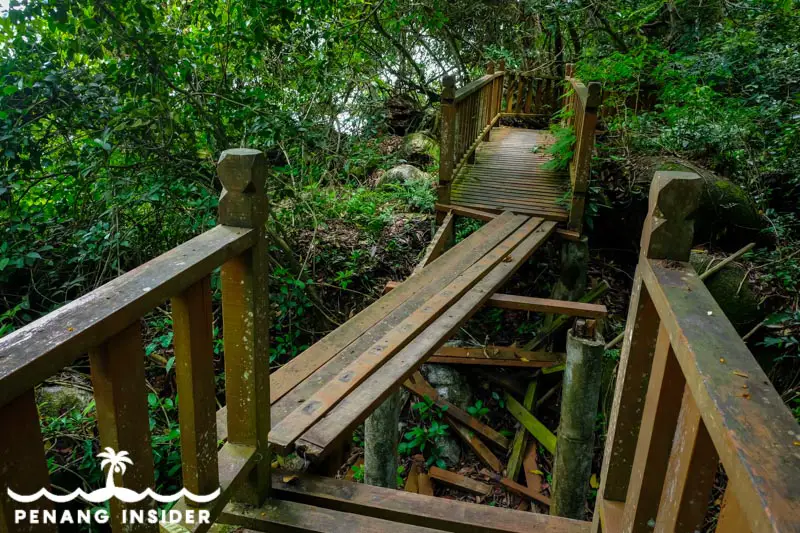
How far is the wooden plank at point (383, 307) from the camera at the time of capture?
2.92 meters

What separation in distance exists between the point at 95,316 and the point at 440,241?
451 cm

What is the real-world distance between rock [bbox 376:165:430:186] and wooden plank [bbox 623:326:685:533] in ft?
24.2

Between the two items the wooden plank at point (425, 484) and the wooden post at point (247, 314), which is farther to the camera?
the wooden plank at point (425, 484)

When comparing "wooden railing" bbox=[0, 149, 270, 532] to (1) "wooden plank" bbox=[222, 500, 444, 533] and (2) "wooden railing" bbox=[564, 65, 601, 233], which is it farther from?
(2) "wooden railing" bbox=[564, 65, 601, 233]

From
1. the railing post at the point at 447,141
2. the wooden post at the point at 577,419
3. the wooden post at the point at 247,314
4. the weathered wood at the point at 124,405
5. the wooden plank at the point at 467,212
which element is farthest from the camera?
the wooden plank at the point at 467,212

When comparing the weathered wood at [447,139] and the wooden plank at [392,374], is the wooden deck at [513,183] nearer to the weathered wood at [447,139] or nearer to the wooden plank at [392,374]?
the weathered wood at [447,139]

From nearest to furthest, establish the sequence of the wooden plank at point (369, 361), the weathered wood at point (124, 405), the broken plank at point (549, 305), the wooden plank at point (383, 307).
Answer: the weathered wood at point (124, 405) < the wooden plank at point (369, 361) < the wooden plank at point (383, 307) < the broken plank at point (549, 305)

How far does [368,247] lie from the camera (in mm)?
6730

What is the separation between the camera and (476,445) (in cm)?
538

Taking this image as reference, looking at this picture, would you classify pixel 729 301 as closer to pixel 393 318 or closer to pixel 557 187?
pixel 557 187

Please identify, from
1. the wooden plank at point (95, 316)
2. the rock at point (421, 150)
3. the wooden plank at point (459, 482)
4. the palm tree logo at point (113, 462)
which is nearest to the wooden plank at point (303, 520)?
the palm tree logo at point (113, 462)

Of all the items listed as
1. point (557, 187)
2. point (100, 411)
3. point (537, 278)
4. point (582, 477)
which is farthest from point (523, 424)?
point (100, 411)

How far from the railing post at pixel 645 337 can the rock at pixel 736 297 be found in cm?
470

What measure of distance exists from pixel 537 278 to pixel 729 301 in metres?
2.32
